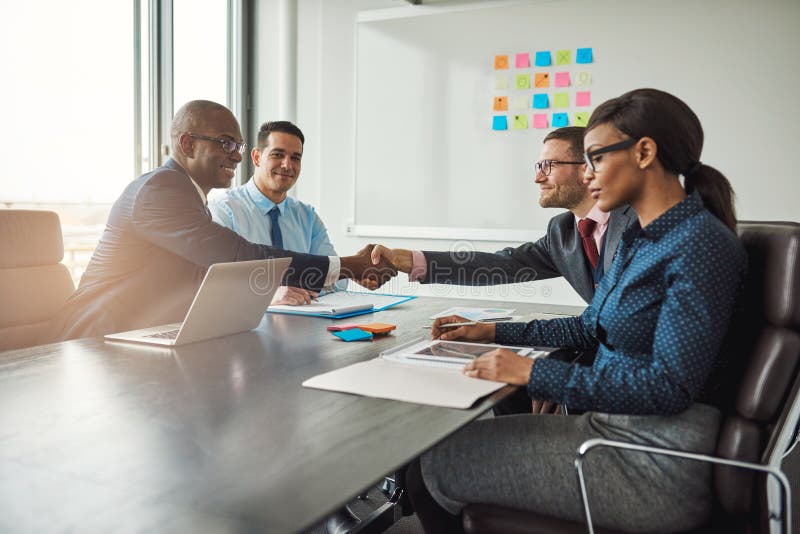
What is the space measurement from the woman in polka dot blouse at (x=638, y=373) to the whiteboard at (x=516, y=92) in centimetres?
268

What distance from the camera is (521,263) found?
2.79 m

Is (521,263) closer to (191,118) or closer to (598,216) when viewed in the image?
(598,216)

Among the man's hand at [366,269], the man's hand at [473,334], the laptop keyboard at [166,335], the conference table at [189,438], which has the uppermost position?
the man's hand at [366,269]

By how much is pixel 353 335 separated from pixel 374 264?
3.05 ft

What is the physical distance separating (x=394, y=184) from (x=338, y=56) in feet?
3.27

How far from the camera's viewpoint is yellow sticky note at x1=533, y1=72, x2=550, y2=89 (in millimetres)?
4125

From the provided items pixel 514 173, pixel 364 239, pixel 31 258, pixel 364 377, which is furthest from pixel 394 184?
pixel 364 377

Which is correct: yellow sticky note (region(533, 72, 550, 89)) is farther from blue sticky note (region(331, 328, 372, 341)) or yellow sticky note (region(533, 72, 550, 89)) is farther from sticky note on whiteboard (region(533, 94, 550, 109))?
blue sticky note (region(331, 328, 372, 341))

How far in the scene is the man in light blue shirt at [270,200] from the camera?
3.29 meters

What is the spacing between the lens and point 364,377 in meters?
1.46

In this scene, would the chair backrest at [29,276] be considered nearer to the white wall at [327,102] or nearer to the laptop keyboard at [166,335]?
the laptop keyboard at [166,335]

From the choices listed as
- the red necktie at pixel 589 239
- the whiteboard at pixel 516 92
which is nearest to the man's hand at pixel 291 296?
the red necktie at pixel 589 239

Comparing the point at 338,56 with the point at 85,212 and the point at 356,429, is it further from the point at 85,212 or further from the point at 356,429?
the point at 356,429

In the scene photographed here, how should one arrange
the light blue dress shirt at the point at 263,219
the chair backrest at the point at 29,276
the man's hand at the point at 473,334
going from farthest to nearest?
the light blue dress shirt at the point at 263,219 < the chair backrest at the point at 29,276 < the man's hand at the point at 473,334
